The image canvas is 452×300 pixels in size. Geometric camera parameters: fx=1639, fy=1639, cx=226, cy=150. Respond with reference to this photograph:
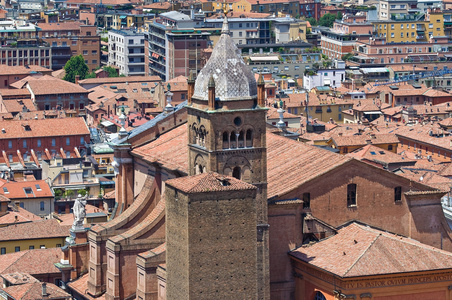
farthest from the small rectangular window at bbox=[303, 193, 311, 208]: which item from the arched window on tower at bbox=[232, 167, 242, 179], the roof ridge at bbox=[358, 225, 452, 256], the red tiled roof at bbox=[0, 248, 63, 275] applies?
the red tiled roof at bbox=[0, 248, 63, 275]

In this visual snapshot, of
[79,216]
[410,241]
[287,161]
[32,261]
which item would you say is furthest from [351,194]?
[32,261]

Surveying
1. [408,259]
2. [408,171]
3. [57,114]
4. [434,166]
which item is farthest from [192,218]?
[57,114]

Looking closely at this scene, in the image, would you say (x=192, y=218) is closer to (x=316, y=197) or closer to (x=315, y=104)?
(x=316, y=197)

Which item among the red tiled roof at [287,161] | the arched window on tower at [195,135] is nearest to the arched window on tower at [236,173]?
the arched window on tower at [195,135]

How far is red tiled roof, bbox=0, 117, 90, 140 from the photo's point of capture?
170 meters

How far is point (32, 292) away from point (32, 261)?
536 inches

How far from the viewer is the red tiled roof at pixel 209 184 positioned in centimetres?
8175

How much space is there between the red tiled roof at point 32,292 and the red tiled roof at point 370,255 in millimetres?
17119

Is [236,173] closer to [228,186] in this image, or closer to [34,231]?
[228,186]

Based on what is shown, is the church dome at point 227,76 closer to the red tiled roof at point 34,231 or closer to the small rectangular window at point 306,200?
the small rectangular window at point 306,200

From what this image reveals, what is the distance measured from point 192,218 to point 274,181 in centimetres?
991

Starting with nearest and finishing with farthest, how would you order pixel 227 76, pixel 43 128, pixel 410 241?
pixel 227 76 → pixel 410 241 → pixel 43 128

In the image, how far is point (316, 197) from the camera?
294ft

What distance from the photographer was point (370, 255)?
86.3 meters
